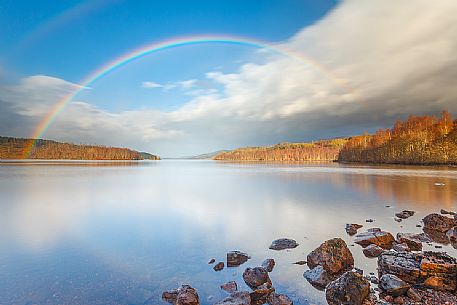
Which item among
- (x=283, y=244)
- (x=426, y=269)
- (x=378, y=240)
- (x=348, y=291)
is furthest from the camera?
(x=283, y=244)

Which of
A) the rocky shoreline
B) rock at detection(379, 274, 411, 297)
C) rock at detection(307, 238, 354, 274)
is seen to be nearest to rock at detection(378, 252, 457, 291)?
the rocky shoreline

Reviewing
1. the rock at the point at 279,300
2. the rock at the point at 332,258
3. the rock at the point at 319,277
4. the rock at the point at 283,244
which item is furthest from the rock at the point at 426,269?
the rock at the point at 283,244

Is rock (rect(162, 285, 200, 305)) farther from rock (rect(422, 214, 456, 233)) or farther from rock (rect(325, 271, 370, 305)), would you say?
rock (rect(422, 214, 456, 233))

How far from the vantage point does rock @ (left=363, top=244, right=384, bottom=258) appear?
30.3ft

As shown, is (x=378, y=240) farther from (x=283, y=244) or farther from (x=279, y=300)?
(x=279, y=300)

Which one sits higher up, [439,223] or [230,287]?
[439,223]

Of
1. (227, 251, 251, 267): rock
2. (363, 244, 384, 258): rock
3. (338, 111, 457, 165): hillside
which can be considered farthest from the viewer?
(338, 111, 457, 165): hillside

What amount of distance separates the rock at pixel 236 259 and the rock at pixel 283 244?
1565mm

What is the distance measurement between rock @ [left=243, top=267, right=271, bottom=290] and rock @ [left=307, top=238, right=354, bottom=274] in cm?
184

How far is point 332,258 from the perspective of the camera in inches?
327

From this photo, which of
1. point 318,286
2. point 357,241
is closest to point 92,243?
point 318,286

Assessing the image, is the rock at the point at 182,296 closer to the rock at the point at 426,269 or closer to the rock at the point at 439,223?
the rock at the point at 426,269

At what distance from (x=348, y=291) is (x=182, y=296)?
12.8 ft

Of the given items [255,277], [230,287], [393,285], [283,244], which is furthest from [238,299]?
[283,244]
